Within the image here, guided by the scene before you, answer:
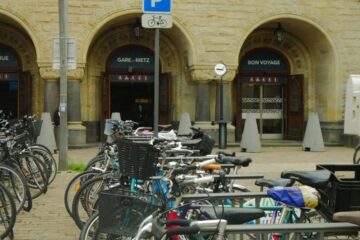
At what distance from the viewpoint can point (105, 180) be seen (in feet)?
18.7

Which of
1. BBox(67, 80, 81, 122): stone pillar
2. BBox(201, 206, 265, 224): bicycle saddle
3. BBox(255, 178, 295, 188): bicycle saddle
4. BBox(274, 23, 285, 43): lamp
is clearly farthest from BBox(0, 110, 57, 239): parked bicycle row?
BBox(274, 23, 285, 43): lamp

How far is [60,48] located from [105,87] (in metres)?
7.95

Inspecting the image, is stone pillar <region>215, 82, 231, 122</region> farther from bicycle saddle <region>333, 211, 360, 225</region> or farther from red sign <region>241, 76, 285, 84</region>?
bicycle saddle <region>333, 211, 360, 225</region>

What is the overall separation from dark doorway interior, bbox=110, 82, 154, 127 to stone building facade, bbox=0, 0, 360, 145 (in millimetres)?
36

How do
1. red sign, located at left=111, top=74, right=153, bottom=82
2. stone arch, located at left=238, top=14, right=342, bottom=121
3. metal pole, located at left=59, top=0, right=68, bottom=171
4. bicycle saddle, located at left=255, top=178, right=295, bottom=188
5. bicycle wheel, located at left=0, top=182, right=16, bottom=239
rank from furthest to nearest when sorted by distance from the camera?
1. red sign, located at left=111, top=74, right=153, bottom=82
2. stone arch, located at left=238, top=14, right=342, bottom=121
3. metal pole, located at left=59, top=0, right=68, bottom=171
4. bicycle wheel, located at left=0, top=182, right=16, bottom=239
5. bicycle saddle, located at left=255, top=178, right=295, bottom=188

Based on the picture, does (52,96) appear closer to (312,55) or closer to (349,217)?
(312,55)

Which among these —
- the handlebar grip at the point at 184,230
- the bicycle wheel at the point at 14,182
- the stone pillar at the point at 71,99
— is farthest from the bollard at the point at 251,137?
the handlebar grip at the point at 184,230

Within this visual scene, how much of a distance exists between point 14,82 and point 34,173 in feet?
38.7

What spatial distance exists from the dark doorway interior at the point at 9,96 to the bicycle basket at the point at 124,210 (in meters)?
16.8

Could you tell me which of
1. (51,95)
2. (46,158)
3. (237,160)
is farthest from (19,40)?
(237,160)

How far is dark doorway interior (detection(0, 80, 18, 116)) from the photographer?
64.3ft

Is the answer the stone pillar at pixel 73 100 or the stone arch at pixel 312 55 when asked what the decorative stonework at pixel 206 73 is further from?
the stone pillar at pixel 73 100

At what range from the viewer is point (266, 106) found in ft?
69.2

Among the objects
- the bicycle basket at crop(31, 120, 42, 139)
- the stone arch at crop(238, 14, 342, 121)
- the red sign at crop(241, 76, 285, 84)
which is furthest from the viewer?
the red sign at crop(241, 76, 285, 84)
